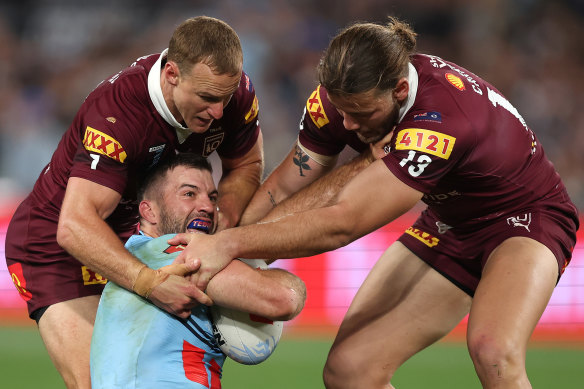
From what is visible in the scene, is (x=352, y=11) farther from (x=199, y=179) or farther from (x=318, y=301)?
(x=199, y=179)

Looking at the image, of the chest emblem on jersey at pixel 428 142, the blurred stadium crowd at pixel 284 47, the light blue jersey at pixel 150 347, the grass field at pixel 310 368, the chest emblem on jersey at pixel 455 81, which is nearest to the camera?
the light blue jersey at pixel 150 347

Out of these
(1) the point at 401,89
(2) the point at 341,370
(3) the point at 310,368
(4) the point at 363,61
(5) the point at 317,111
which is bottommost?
(3) the point at 310,368

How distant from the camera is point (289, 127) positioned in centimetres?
1185

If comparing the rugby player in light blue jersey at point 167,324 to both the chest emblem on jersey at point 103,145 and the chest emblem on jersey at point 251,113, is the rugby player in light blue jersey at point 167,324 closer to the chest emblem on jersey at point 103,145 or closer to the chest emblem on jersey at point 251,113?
the chest emblem on jersey at point 103,145

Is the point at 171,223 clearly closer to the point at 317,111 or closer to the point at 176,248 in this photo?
the point at 176,248

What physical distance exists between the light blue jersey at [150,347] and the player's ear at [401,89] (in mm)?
1307

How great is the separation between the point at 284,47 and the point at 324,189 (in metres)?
8.46

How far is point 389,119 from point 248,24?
9161 mm

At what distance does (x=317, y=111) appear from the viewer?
476 centimetres

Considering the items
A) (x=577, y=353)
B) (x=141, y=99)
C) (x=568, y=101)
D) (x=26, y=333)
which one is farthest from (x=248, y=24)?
(x=141, y=99)

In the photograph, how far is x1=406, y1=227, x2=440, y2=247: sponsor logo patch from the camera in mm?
4719

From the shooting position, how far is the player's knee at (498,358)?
3.64m

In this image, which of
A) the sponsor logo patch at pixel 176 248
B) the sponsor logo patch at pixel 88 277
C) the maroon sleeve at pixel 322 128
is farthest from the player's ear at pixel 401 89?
the sponsor logo patch at pixel 88 277

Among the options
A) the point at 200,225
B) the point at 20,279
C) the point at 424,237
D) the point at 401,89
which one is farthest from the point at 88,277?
the point at 401,89
